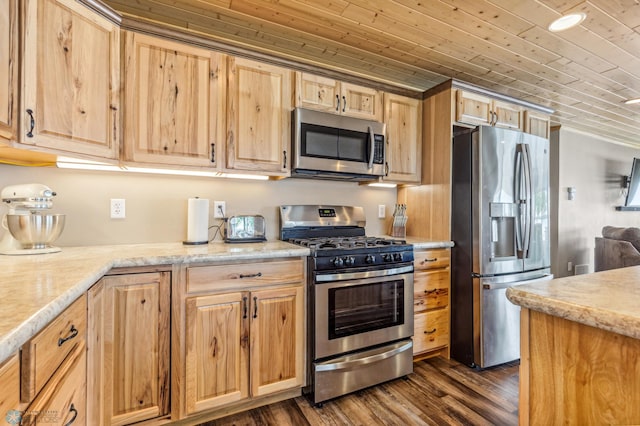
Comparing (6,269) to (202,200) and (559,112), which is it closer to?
(202,200)

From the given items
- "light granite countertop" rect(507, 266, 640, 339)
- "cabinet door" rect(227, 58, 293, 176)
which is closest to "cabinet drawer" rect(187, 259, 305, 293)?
"cabinet door" rect(227, 58, 293, 176)

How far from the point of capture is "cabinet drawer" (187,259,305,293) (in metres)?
1.68

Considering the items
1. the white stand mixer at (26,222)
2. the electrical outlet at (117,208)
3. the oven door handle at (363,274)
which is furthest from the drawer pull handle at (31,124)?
the oven door handle at (363,274)

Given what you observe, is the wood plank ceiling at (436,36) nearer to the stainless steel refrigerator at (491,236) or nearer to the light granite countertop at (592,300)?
the stainless steel refrigerator at (491,236)

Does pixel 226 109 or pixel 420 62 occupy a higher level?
pixel 420 62

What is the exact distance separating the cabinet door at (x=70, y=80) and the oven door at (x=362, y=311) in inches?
58.8

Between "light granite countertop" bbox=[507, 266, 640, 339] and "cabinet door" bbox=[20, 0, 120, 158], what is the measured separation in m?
2.02

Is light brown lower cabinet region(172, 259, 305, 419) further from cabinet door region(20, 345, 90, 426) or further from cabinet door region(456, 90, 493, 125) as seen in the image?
cabinet door region(456, 90, 493, 125)

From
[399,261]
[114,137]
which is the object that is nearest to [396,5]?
[399,261]

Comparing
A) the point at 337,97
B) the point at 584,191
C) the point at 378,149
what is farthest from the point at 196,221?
the point at 584,191

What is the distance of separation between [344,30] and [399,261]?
65.6 inches

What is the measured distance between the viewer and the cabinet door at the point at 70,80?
138cm

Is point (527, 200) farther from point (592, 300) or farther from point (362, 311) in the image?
point (592, 300)

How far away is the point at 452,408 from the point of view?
1911 mm
